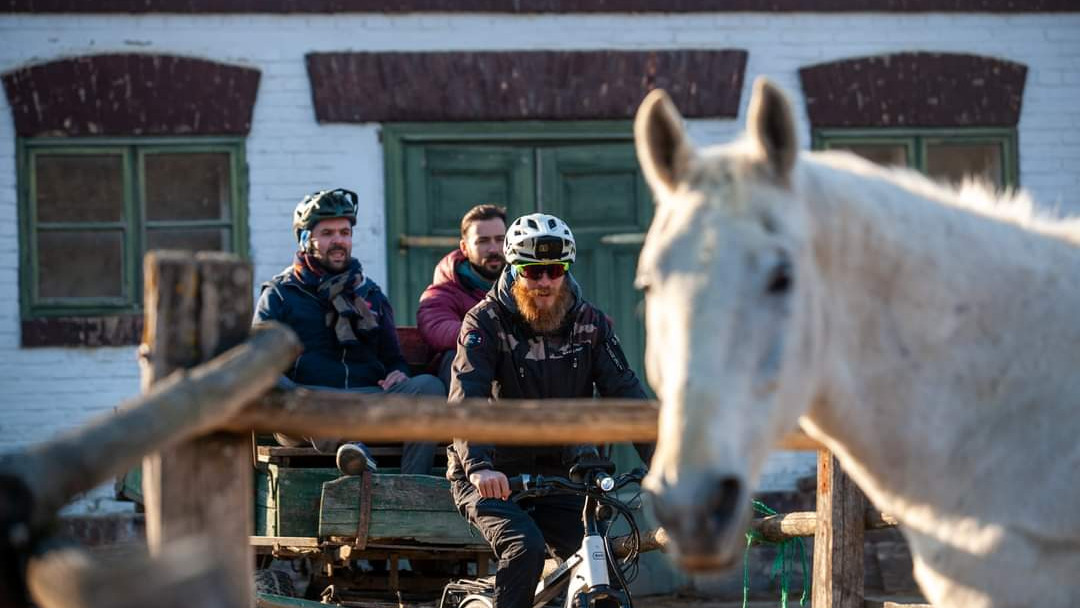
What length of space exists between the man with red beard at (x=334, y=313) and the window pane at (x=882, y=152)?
3.74 metres

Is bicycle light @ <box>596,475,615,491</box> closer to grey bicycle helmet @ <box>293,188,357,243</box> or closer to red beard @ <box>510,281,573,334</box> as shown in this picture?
red beard @ <box>510,281,573,334</box>

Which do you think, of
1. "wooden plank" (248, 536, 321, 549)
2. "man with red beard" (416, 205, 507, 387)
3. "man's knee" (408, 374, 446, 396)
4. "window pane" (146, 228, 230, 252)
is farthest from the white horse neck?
"window pane" (146, 228, 230, 252)

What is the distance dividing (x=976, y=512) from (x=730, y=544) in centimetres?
59

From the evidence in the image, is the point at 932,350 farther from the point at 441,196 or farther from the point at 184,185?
the point at 184,185

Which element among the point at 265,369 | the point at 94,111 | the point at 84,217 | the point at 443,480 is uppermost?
the point at 94,111

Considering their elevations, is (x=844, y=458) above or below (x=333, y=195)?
below

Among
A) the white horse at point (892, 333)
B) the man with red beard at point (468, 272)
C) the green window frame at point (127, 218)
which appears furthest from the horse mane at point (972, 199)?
the green window frame at point (127, 218)

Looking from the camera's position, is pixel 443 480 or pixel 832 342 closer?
pixel 832 342

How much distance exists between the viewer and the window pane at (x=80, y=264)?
8484mm

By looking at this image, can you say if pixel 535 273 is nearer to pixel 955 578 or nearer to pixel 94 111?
pixel 955 578

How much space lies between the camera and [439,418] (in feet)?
10.5

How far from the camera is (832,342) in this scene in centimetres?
262

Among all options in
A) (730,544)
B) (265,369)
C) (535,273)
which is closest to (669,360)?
(730,544)

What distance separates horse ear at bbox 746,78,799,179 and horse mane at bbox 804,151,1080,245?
22cm
